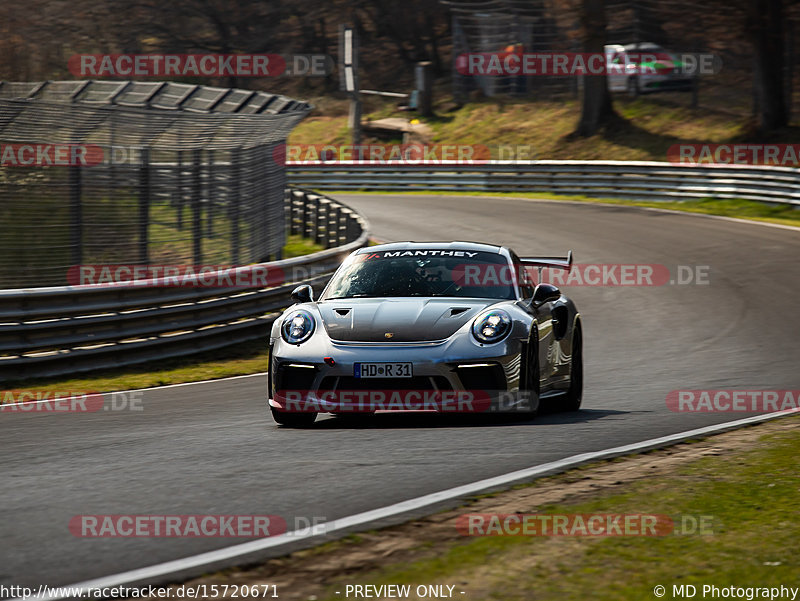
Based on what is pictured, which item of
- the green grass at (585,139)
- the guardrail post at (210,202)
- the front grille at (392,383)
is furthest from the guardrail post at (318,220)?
the green grass at (585,139)

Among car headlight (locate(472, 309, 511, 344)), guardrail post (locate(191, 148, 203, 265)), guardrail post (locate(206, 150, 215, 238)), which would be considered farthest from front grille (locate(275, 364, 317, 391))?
guardrail post (locate(206, 150, 215, 238))

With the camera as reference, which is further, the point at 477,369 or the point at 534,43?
the point at 534,43

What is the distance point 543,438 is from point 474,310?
1.23 meters

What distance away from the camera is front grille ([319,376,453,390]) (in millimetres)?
7918

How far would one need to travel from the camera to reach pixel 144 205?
14.8 metres

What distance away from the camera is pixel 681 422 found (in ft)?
28.3

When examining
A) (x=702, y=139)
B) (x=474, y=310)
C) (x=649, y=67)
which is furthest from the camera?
(x=649, y=67)

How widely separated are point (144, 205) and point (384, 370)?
7711 millimetres

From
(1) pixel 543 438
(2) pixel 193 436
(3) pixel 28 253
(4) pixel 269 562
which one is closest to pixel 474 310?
(1) pixel 543 438

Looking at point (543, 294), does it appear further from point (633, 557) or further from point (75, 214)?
point (75, 214)

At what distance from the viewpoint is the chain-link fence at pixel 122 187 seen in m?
13.4

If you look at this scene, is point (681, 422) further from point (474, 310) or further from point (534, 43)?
point (534, 43)

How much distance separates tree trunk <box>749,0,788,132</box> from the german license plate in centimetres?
3023

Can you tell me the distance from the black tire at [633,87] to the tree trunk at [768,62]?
287 inches
